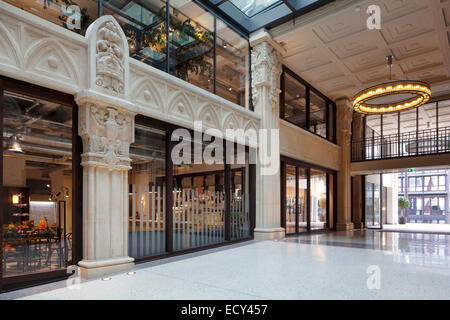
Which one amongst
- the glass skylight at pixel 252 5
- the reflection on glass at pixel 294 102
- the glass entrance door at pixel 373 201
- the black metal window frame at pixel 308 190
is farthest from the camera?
the glass entrance door at pixel 373 201

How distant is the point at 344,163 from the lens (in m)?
13.3

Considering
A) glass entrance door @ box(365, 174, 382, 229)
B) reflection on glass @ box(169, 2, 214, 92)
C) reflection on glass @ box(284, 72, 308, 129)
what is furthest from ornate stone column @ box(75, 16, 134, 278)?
glass entrance door @ box(365, 174, 382, 229)

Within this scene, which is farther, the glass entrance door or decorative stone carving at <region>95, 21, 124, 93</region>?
the glass entrance door

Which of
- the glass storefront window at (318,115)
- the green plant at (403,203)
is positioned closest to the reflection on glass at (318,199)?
the glass storefront window at (318,115)

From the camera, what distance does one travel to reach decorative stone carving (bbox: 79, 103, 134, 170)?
14.5ft

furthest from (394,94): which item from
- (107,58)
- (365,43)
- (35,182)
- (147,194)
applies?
(35,182)

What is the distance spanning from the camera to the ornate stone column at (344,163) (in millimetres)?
12969

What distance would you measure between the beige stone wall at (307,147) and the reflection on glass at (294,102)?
37 cm

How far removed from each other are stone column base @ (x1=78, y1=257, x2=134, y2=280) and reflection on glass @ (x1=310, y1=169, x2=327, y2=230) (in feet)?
28.1

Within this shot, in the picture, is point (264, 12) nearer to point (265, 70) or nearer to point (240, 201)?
point (265, 70)

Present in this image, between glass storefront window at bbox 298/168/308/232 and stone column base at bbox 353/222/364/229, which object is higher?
glass storefront window at bbox 298/168/308/232

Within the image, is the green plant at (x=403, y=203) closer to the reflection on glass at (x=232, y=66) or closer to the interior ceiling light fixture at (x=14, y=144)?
the reflection on glass at (x=232, y=66)

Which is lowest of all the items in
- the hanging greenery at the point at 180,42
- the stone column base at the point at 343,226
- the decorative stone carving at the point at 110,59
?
the stone column base at the point at 343,226

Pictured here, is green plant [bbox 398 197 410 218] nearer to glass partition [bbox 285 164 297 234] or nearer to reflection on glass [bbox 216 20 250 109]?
glass partition [bbox 285 164 297 234]
